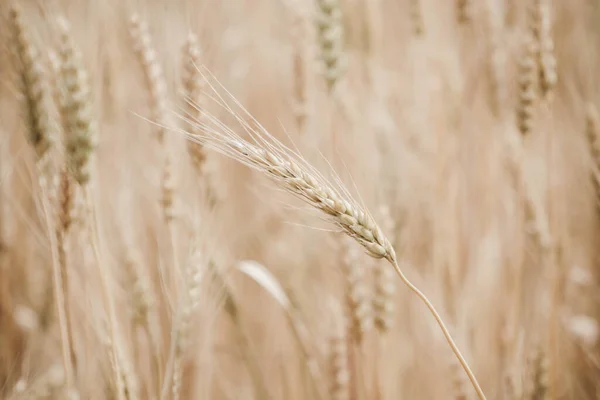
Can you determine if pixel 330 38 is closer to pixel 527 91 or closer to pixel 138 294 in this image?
pixel 527 91

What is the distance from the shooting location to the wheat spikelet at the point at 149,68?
935mm

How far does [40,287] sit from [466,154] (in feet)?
4.95

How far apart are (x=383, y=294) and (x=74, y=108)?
69cm

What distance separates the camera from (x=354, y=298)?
3.18 feet

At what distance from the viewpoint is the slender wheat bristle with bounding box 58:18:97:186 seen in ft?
2.40

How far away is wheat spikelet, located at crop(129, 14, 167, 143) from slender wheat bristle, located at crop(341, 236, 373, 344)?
484 millimetres

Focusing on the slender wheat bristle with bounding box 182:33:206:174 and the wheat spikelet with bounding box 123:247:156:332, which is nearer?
the slender wheat bristle with bounding box 182:33:206:174

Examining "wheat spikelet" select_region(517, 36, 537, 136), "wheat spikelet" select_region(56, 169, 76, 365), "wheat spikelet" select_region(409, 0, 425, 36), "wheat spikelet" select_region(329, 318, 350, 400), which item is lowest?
"wheat spikelet" select_region(329, 318, 350, 400)

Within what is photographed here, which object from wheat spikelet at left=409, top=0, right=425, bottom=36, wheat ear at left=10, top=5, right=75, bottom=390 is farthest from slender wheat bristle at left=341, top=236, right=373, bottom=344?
wheat spikelet at left=409, top=0, right=425, bottom=36

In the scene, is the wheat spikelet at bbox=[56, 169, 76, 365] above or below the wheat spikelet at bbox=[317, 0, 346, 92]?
below

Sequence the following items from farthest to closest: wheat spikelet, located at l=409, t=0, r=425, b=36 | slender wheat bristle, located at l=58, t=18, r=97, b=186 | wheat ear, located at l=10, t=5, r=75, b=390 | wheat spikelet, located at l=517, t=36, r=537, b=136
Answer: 1. wheat spikelet, located at l=409, t=0, r=425, b=36
2. wheat spikelet, located at l=517, t=36, r=537, b=136
3. wheat ear, located at l=10, t=5, r=75, b=390
4. slender wheat bristle, located at l=58, t=18, r=97, b=186

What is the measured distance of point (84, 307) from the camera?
1.01 m

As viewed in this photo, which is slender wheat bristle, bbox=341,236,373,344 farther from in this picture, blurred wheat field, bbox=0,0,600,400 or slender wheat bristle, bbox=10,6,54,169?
slender wheat bristle, bbox=10,6,54,169

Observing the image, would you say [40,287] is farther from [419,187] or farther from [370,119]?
[419,187]
